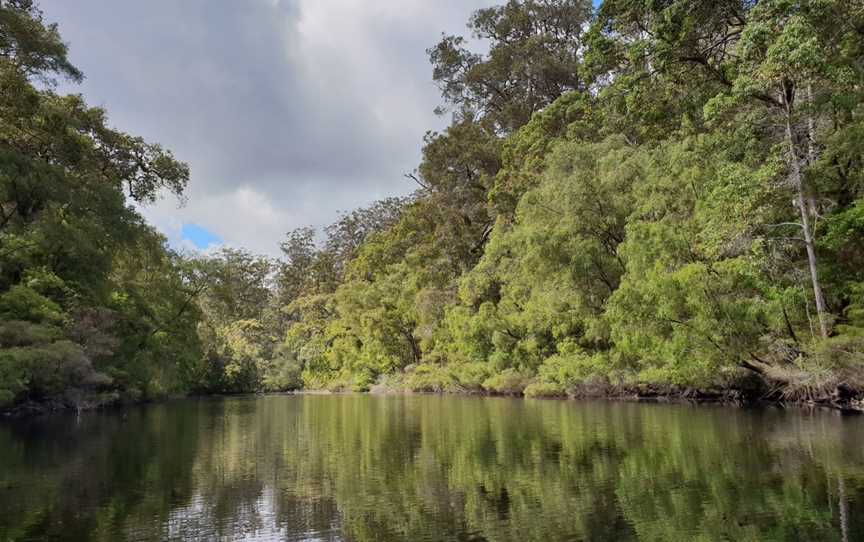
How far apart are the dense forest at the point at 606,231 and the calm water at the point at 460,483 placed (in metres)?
5.20

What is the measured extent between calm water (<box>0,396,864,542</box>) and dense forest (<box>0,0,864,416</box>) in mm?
5197

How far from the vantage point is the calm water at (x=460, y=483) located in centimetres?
818

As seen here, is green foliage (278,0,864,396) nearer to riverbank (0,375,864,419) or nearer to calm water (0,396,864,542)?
riverbank (0,375,864,419)

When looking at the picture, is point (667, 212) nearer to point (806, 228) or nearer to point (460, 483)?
point (806, 228)

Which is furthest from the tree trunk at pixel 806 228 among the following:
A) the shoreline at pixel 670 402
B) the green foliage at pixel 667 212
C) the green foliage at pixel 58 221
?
the green foliage at pixel 58 221

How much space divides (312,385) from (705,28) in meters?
55.3

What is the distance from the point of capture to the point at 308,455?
1547cm

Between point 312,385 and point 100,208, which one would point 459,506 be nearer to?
point 100,208

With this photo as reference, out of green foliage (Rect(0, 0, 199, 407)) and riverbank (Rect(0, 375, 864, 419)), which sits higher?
green foliage (Rect(0, 0, 199, 407))

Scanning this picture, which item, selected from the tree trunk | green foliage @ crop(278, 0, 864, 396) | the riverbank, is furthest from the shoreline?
the tree trunk

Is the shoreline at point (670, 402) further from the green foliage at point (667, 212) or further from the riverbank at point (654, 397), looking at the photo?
the green foliage at point (667, 212)

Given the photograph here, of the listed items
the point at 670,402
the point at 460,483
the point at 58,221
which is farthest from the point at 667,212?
the point at 58,221

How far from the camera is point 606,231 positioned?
111ft

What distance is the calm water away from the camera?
26.8ft
